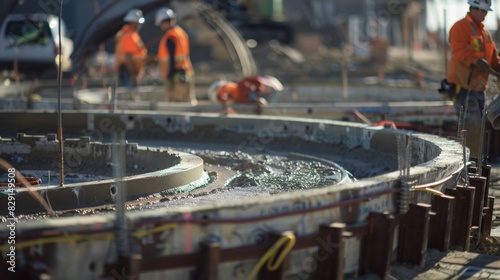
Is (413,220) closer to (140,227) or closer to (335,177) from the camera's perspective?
(140,227)

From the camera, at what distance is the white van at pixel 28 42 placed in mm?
25016

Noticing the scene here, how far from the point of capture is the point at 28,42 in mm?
25219

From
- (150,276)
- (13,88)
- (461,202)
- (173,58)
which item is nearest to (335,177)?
(461,202)

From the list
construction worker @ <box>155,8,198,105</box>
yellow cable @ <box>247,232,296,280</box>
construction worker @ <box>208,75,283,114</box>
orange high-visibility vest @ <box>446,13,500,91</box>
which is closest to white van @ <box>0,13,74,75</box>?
construction worker @ <box>155,8,198,105</box>

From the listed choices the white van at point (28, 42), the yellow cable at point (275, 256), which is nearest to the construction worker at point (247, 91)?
the white van at point (28, 42)

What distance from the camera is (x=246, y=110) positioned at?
49.5 feet

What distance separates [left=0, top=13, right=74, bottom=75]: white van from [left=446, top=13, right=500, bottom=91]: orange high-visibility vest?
619 inches

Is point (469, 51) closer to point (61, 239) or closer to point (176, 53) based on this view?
point (61, 239)

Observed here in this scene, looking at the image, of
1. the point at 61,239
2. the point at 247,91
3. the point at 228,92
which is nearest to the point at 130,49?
the point at 228,92

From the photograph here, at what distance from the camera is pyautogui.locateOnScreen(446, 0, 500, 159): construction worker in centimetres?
1064

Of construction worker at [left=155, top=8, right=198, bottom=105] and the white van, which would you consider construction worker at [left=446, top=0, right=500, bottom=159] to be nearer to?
construction worker at [left=155, top=8, right=198, bottom=105]

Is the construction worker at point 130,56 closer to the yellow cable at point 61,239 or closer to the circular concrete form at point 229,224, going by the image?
the circular concrete form at point 229,224

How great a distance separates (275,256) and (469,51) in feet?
18.0

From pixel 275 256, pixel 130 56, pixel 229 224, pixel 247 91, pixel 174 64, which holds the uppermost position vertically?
pixel 130 56
